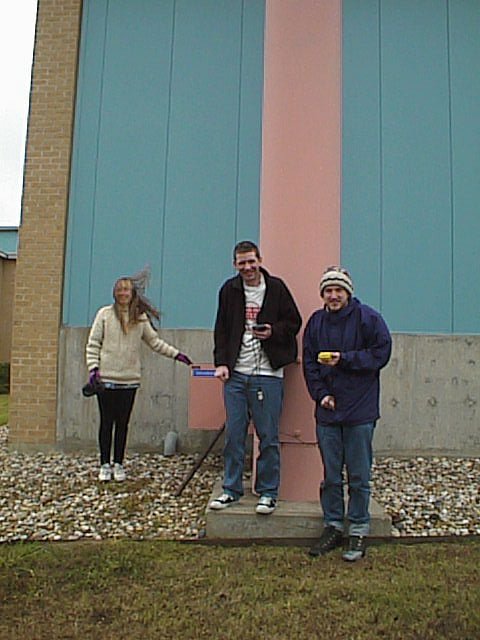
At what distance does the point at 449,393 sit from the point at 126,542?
149 inches

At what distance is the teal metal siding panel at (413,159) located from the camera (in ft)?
21.3

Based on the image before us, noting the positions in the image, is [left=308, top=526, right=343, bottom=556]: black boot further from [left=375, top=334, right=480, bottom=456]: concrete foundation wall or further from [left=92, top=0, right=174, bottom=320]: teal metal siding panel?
[left=92, top=0, right=174, bottom=320]: teal metal siding panel

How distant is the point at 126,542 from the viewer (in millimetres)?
3812

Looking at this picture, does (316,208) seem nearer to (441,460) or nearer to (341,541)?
(341,541)

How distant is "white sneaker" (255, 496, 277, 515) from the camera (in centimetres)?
384

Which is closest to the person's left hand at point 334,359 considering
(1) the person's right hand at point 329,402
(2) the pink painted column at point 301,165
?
(1) the person's right hand at point 329,402

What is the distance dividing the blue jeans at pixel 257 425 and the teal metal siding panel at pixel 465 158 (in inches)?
125

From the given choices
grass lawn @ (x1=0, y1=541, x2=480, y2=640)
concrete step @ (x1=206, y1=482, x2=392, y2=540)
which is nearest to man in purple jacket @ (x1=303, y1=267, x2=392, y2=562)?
concrete step @ (x1=206, y1=482, x2=392, y2=540)

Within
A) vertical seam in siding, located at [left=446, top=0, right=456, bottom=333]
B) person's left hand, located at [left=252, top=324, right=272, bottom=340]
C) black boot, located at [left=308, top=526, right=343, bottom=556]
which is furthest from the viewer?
vertical seam in siding, located at [left=446, top=0, right=456, bottom=333]

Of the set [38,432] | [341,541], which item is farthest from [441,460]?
[38,432]

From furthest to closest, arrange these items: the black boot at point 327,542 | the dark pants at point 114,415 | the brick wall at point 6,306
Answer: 1. the brick wall at point 6,306
2. the dark pants at point 114,415
3. the black boot at point 327,542

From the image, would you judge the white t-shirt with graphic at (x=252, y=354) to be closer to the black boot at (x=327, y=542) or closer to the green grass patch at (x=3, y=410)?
the black boot at (x=327, y=542)

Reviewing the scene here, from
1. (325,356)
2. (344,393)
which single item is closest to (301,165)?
(325,356)

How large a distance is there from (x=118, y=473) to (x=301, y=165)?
275 centimetres
